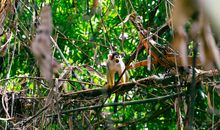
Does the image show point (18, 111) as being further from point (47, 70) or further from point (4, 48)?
point (47, 70)

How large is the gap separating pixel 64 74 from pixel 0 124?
1.87ft

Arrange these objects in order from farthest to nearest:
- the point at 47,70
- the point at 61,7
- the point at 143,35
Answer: the point at 61,7
the point at 143,35
the point at 47,70

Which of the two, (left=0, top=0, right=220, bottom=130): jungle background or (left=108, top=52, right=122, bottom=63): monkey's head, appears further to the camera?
(left=108, top=52, right=122, bottom=63): monkey's head

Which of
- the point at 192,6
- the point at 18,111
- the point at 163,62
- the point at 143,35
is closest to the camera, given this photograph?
the point at 192,6

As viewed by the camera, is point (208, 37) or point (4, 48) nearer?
point (208, 37)

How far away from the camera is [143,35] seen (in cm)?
192

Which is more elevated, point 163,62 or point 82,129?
point 163,62

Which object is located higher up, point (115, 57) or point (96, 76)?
point (115, 57)

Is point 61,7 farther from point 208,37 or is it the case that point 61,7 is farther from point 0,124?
point 208,37

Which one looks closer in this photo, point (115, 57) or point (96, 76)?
point (96, 76)

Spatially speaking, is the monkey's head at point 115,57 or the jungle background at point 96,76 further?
the monkey's head at point 115,57

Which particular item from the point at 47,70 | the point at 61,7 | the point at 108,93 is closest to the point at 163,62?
the point at 108,93

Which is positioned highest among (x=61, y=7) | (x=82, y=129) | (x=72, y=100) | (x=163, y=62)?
(x=61, y=7)

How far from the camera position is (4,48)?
221 cm
